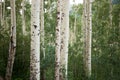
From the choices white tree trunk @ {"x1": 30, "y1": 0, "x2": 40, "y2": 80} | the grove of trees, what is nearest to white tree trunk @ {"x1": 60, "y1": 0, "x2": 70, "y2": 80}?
the grove of trees

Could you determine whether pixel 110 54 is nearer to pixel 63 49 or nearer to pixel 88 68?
pixel 88 68

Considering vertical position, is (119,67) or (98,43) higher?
(98,43)

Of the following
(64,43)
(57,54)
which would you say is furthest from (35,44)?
(64,43)

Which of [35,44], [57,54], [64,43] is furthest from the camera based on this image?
[64,43]

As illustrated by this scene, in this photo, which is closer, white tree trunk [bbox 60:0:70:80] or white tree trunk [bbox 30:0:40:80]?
white tree trunk [bbox 30:0:40:80]

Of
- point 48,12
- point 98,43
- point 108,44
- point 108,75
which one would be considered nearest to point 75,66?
point 108,75

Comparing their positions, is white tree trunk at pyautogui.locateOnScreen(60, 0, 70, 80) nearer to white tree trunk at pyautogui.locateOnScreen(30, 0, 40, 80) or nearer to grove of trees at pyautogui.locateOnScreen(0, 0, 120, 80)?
grove of trees at pyautogui.locateOnScreen(0, 0, 120, 80)

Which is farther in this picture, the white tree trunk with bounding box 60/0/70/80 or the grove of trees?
the white tree trunk with bounding box 60/0/70/80

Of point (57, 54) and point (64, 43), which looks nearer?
point (57, 54)

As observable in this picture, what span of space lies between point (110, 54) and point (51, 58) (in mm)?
3296

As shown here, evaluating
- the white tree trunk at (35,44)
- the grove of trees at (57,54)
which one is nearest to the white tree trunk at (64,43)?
the grove of trees at (57,54)

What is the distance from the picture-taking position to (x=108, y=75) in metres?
14.1

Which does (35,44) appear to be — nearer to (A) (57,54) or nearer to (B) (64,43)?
(A) (57,54)

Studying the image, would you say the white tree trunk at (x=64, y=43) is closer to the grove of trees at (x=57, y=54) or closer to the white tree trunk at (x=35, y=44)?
the grove of trees at (x=57, y=54)
